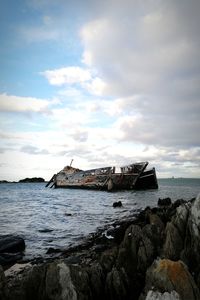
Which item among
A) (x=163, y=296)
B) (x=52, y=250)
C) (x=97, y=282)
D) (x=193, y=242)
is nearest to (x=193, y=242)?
(x=193, y=242)

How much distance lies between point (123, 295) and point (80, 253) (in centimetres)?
530

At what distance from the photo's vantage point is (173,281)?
4.28 metres

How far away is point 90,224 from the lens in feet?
57.9

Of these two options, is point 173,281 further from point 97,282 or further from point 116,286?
point 97,282

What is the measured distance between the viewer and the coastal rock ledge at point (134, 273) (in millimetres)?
4348

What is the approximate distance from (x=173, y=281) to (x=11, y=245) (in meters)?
8.67

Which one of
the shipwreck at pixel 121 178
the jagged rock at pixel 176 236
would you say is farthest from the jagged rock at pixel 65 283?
the shipwreck at pixel 121 178

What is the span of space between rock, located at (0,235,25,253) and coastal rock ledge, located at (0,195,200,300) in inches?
101

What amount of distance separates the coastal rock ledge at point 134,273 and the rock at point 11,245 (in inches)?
101

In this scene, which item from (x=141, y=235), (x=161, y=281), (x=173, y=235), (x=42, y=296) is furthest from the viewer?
(x=141, y=235)

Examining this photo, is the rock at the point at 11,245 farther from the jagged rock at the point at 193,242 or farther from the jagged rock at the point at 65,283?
the jagged rock at the point at 193,242

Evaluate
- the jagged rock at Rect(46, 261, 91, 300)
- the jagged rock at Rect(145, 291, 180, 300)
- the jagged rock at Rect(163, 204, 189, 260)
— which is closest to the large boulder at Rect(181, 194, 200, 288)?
the jagged rock at Rect(163, 204, 189, 260)

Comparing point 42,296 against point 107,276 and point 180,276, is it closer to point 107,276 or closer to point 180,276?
point 107,276

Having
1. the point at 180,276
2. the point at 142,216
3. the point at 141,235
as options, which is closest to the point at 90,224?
the point at 142,216
